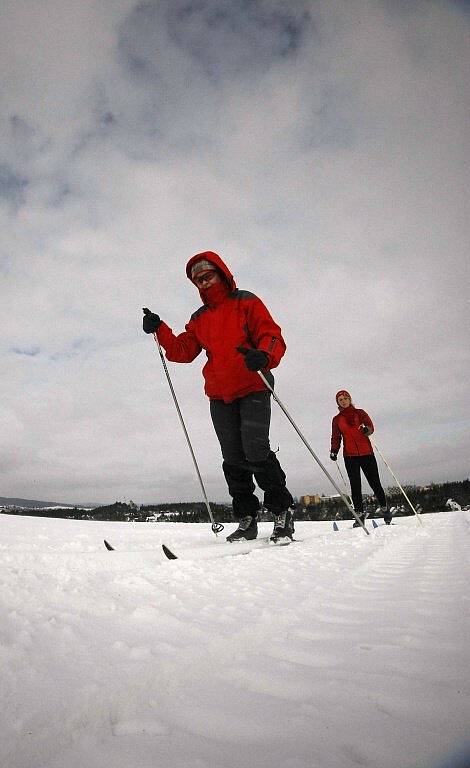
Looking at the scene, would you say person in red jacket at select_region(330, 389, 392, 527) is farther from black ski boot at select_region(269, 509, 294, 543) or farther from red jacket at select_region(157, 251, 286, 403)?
red jacket at select_region(157, 251, 286, 403)

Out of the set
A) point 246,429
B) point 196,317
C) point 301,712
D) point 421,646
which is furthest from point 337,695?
point 196,317

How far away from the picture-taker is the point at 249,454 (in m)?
3.63

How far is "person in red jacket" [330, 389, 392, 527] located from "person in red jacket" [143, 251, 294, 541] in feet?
11.1

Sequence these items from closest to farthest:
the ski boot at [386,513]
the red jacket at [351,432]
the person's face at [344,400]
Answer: the ski boot at [386,513], the red jacket at [351,432], the person's face at [344,400]

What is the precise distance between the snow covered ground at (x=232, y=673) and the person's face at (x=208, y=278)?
3222 millimetres

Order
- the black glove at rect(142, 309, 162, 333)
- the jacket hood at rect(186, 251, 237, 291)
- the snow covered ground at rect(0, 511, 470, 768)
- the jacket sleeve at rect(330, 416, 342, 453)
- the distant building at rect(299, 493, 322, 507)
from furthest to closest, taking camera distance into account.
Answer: the distant building at rect(299, 493, 322, 507) → the jacket sleeve at rect(330, 416, 342, 453) → the black glove at rect(142, 309, 162, 333) → the jacket hood at rect(186, 251, 237, 291) → the snow covered ground at rect(0, 511, 470, 768)

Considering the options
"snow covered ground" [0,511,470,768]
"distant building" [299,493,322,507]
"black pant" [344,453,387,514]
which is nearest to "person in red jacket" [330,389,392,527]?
"black pant" [344,453,387,514]

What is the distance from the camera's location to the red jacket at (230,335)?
374cm

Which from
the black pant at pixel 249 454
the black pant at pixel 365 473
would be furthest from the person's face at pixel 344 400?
the black pant at pixel 249 454

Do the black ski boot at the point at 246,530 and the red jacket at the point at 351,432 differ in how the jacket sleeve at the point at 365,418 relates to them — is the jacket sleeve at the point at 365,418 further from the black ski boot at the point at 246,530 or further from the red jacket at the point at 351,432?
the black ski boot at the point at 246,530

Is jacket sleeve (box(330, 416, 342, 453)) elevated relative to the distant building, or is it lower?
elevated

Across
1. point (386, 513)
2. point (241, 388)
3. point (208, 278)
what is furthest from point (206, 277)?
point (386, 513)

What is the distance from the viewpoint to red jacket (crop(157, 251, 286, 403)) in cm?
374

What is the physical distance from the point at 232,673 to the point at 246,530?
10.5 feet
